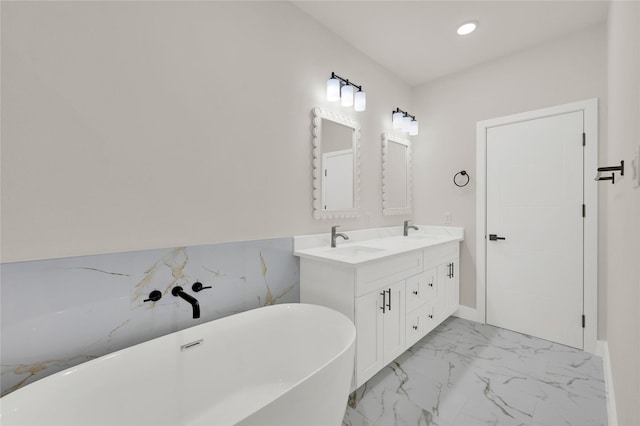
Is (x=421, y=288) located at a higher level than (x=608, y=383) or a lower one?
higher

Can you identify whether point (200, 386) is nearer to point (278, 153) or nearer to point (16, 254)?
point (16, 254)

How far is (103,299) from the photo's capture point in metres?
1.24

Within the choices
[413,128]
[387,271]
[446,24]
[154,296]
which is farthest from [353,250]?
[446,24]

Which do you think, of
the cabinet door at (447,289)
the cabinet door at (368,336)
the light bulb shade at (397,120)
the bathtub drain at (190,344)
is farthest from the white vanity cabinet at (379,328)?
the light bulb shade at (397,120)

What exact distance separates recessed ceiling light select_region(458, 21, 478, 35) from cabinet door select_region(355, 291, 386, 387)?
2.22 m

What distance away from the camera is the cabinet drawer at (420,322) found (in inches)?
83.1

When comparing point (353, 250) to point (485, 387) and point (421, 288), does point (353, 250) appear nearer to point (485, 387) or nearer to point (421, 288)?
point (421, 288)

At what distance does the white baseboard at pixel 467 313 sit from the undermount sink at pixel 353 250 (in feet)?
4.91

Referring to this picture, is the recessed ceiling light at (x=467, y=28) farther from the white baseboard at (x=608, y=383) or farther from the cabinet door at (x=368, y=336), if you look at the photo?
the white baseboard at (x=608, y=383)

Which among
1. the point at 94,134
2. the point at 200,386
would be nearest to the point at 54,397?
the point at 200,386

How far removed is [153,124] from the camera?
4.56 feet

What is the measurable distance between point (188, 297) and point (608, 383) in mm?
2623

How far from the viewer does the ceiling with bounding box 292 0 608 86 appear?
2029 mm

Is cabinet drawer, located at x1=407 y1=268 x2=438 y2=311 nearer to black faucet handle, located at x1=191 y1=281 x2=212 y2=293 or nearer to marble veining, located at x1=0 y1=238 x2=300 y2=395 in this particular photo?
marble veining, located at x1=0 y1=238 x2=300 y2=395
